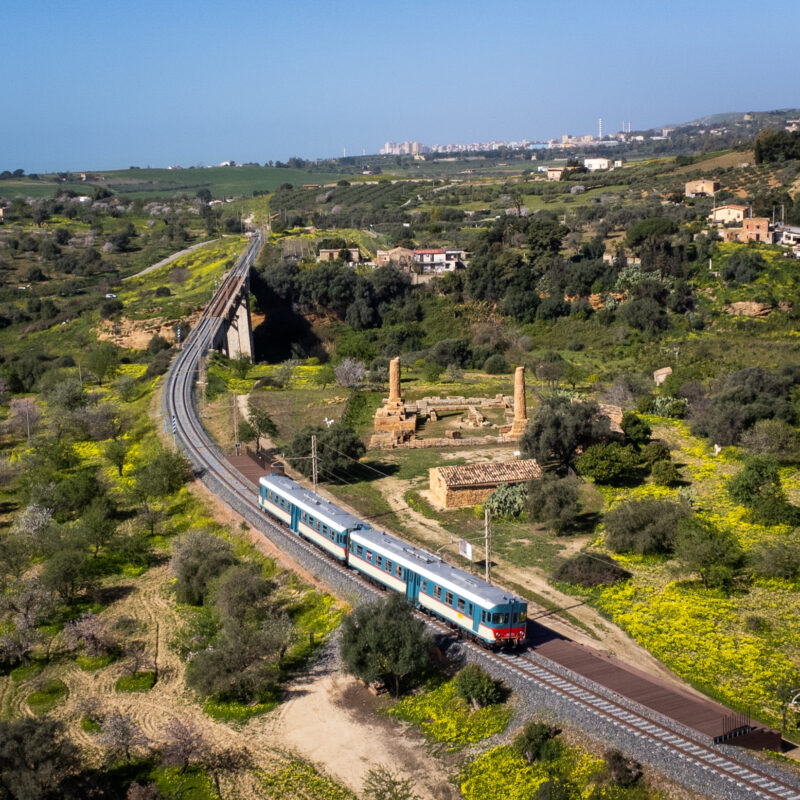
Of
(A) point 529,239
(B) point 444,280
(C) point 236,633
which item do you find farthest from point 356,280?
(C) point 236,633

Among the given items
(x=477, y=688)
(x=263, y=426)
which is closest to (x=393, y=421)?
(x=263, y=426)

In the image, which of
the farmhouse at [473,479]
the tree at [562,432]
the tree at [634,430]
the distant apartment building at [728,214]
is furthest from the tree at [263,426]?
the distant apartment building at [728,214]

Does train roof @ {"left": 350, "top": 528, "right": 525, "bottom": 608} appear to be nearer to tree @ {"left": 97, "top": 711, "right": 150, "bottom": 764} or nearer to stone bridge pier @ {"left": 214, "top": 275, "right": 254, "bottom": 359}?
tree @ {"left": 97, "top": 711, "right": 150, "bottom": 764}

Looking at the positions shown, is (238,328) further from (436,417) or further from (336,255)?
(436,417)

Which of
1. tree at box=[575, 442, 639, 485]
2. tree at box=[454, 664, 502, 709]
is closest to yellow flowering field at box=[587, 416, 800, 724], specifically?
tree at box=[575, 442, 639, 485]

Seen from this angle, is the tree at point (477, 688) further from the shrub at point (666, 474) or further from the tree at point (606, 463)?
the shrub at point (666, 474)

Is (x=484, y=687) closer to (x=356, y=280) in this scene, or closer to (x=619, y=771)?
(x=619, y=771)
